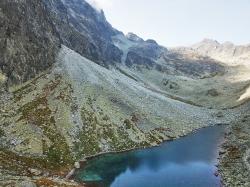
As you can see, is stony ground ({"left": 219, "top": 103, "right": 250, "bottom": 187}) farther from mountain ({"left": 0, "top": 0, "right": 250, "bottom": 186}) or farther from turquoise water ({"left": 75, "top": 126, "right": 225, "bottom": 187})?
mountain ({"left": 0, "top": 0, "right": 250, "bottom": 186})

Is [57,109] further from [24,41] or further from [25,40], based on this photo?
[25,40]

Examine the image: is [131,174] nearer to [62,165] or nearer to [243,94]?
[62,165]

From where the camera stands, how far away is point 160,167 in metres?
95.9

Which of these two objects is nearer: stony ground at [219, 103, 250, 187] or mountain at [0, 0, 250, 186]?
stony ground at [219, 103, 250, 187]

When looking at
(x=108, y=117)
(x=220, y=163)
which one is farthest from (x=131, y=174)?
(x=108, y=117)

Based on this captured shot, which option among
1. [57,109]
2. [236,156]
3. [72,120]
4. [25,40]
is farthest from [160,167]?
[25,40]

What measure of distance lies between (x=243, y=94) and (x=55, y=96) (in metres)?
107

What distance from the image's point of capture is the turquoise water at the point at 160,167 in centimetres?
8194

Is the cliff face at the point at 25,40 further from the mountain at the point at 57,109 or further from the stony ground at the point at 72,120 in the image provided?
the stony ground at the point at 72,120

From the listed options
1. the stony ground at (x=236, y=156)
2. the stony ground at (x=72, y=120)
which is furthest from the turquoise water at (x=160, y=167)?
the stony ground at (x=72, y=120)

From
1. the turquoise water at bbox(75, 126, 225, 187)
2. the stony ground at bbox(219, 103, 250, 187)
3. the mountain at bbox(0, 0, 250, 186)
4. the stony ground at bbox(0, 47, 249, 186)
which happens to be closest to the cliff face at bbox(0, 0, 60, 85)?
the mountain at bbox(0, 0, 250, 186)

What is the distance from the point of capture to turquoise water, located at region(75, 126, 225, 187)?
8194cm

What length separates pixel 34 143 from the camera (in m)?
93.0

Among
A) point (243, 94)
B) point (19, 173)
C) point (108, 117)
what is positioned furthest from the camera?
point (243, 94)
